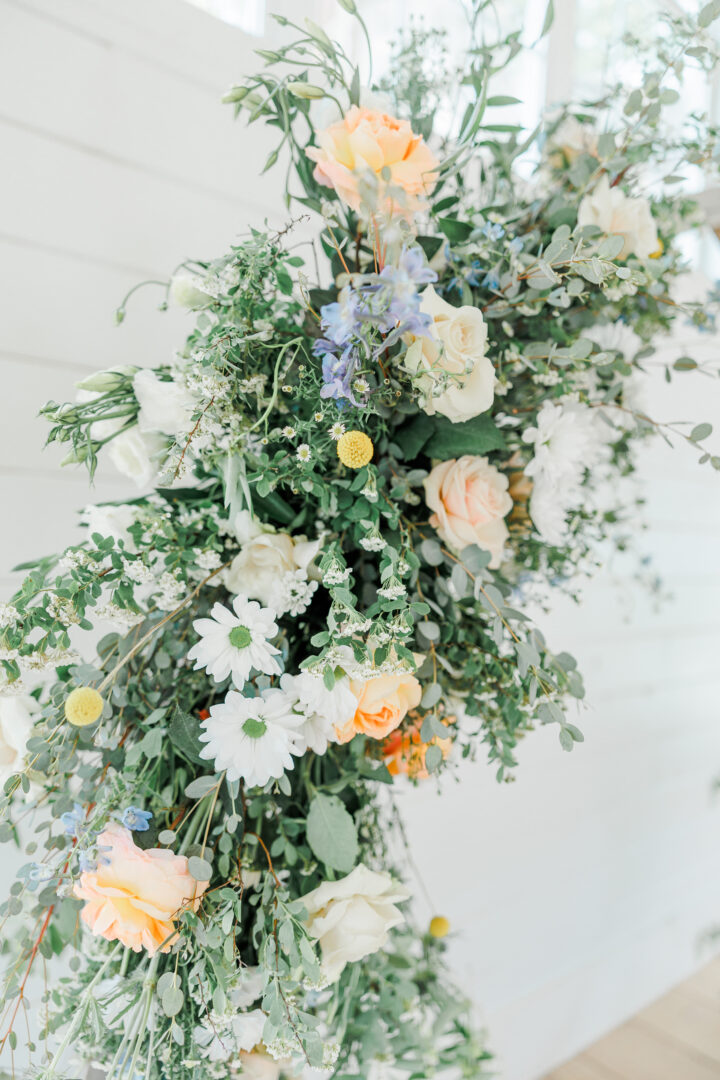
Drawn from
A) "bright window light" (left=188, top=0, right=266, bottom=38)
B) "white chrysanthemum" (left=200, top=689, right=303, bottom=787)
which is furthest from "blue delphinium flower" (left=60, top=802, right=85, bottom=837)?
"bright window light" (left=188, top=0, right=266, bottom=38)

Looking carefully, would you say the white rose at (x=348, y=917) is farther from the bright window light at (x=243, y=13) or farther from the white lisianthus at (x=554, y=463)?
the bright window light at (x=243, y=13)

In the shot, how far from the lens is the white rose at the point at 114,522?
0.67 m

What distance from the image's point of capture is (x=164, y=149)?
3.31 feet

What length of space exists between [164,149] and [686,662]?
5.66ft

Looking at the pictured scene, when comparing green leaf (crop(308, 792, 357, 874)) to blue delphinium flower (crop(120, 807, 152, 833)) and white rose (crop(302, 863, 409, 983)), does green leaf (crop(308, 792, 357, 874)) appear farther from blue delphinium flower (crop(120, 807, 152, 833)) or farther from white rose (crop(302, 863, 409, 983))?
blue delphinium flower (crop(120, 807, 152, 833))

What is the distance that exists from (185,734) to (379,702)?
0.54 ft

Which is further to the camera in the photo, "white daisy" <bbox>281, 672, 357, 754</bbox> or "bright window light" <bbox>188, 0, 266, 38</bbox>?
"bright window light" <bbox>188, 0, 266, 38</bbox>

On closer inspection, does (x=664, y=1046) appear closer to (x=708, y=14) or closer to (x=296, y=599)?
(x=296, y=599)

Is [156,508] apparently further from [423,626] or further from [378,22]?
[378,22]

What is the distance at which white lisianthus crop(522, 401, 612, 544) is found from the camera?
2.46 feet

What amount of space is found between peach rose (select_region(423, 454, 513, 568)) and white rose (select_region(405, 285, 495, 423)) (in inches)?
3.3

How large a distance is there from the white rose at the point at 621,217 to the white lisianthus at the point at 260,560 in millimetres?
473

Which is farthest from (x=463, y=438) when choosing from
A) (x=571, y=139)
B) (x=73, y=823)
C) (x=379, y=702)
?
(x=571, y=139)

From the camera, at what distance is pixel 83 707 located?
59 centimetres
